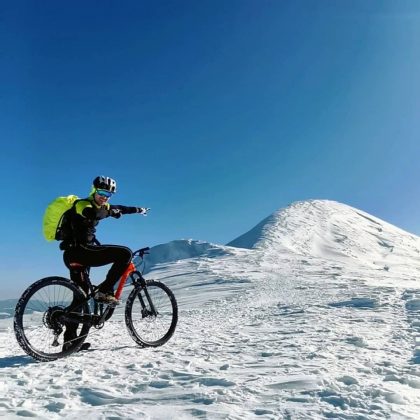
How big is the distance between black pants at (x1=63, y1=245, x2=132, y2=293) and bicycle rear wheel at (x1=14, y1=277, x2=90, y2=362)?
40 cm

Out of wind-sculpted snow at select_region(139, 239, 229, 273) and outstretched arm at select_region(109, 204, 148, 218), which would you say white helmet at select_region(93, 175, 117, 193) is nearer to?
outstretched arm at select_region(109, 204, 148, 218)

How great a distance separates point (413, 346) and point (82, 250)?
5.07m

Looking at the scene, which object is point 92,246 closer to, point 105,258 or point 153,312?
point 105,258

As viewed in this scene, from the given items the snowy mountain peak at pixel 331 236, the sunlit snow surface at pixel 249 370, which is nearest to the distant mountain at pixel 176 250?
→ the snowy mountain peak at pixel 331 236

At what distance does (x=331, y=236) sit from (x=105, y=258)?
5831 centimetres

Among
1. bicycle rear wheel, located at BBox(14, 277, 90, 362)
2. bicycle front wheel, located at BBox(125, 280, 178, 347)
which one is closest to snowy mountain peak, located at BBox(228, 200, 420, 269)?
bicycle front wheel, located at BBox(125, 280, 178, 347)

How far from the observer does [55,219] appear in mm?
5848

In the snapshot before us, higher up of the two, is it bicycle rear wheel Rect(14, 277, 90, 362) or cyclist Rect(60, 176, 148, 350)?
cyclist Rect(60, 176, 148, 350)

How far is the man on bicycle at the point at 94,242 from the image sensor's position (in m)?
5.94

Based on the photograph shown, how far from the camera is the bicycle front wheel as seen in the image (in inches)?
263

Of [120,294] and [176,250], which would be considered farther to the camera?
[176,250]

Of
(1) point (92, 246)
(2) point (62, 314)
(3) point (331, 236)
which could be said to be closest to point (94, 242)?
(1) point (92, 246)

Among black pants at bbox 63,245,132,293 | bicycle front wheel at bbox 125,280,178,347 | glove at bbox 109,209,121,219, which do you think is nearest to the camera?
black pants at bbox 63,245,132,293

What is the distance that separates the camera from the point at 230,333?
24.9 feet
